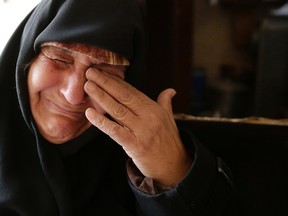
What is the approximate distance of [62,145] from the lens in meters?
0.79

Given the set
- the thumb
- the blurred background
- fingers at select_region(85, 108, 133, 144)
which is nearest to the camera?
fingers at select_region(85, 108, 133, 144)

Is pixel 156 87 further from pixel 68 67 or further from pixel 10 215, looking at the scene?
pixel 10 215

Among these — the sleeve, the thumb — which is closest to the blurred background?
the thumb

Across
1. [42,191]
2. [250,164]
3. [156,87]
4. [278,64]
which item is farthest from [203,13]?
[42,191]

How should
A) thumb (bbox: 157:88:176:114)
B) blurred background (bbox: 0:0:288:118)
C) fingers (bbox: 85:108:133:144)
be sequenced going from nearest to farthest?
fingers (bbox: 85:108:133:144) < thumb (bbox: 157:88:176:114) < blurred background (bbox: 0:0:288:118)

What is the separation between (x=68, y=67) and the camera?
2.27 ft

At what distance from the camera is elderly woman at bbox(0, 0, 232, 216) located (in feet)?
2.17

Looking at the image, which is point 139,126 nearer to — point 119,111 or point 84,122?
point 119,111

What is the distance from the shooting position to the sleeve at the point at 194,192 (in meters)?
0.70

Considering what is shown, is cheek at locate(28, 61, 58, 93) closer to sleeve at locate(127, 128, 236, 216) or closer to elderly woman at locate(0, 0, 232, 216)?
elderly woman at locate(0, 0, 232, 216)

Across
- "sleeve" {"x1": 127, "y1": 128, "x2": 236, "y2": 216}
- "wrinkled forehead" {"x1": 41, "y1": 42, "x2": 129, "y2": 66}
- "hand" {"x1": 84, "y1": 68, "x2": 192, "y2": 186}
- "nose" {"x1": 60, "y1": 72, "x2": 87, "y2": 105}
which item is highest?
"wrinkled forehead" {"x1": 41, "y1": 42, "x2": 129, "y2": 66}

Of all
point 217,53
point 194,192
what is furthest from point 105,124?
point 217,53

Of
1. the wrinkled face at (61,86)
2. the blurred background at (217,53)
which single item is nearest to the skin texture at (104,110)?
the wrinkled face at (61,86)

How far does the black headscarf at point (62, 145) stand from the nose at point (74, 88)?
83 mm
